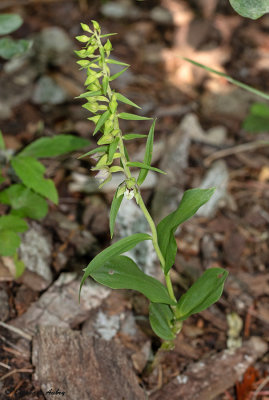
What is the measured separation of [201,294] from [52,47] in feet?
12.7

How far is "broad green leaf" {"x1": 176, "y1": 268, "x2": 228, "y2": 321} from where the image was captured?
2.41 meters

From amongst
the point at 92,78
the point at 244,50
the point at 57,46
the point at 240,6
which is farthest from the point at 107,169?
the point at 244,50

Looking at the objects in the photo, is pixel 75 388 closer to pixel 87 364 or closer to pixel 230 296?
pixel 87 364

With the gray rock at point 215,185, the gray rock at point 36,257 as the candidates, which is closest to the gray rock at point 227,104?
the gray rock at point 215,185

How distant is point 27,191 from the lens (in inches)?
123

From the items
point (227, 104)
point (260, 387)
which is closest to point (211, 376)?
point (260, 387)

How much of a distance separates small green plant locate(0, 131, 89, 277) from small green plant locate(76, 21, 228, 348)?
2.36ft

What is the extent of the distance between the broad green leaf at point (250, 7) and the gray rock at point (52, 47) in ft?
11.3

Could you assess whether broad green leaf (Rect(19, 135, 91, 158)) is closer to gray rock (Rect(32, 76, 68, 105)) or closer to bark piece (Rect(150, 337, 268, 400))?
bark piece (Rect(150, 337, 268, 400))

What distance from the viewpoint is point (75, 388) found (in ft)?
8.16

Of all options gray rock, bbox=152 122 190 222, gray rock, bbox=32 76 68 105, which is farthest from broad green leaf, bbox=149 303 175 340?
gray rock, bbox=32 76 68 105

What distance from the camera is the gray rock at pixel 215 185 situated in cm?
392

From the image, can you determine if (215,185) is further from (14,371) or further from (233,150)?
(14,371)

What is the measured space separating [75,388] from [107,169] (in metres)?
1.15
